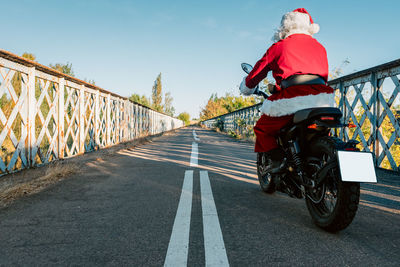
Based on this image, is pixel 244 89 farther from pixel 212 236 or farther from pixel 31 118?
pixel 31 118

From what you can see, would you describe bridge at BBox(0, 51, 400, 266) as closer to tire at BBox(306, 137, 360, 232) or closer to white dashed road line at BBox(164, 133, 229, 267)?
white dashed road line at BBox(164, 133, 229, 267)

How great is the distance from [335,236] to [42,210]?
275 centimetres

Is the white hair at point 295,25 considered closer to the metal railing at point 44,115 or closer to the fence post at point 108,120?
the metal railing at point 44,115

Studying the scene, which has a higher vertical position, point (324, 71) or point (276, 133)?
point (324, 71)

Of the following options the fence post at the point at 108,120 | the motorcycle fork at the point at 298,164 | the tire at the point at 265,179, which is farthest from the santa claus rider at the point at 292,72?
the fence post at the point at 108,120

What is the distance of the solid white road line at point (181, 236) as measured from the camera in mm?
1734

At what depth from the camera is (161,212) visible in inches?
107

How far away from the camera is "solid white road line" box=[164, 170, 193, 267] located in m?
1.73

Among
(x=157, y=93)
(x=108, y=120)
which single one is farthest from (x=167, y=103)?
(x=108, y=120)

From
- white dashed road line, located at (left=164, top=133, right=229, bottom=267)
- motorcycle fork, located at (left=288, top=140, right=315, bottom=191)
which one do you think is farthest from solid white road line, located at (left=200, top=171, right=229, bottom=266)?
motorcycle fork, located at (left=288, top=140, right=315, bottom=191)

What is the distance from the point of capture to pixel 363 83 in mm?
6355

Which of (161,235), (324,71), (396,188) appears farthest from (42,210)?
(396,188)

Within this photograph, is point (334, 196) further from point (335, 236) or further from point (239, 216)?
point (239, 216)

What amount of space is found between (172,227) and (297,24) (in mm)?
2213
